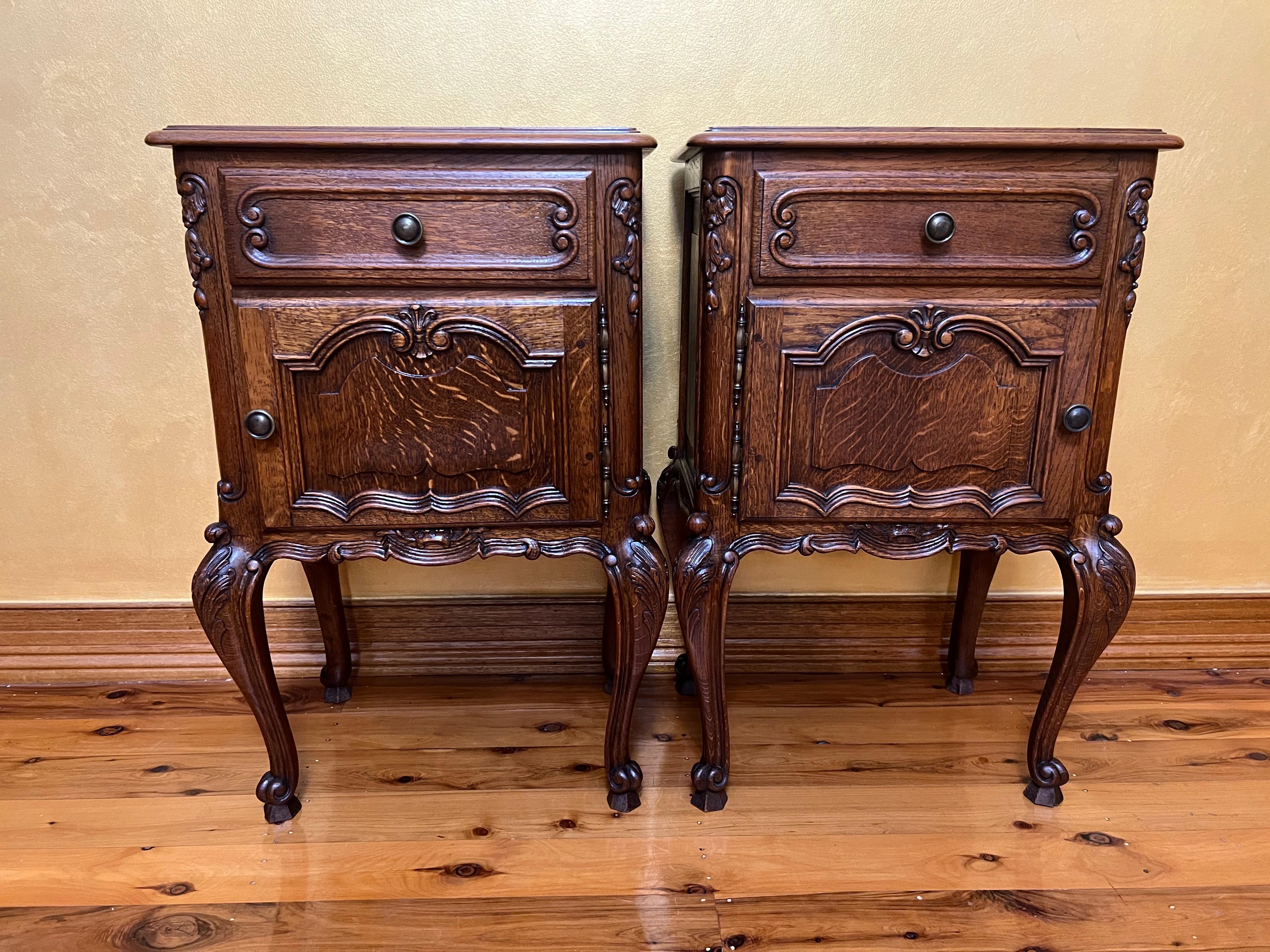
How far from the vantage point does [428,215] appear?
1094 millimetres

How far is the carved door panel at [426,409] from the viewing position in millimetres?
1123

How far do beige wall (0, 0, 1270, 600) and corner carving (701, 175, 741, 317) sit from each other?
0.48m

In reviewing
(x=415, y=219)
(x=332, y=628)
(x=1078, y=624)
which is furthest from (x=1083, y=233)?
(x=332, y=628)

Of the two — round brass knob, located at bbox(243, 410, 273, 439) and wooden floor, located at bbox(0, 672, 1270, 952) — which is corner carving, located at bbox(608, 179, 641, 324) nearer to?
round brass knob, located at bbox(243, 410, 273, 439)

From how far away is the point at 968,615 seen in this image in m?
1.71

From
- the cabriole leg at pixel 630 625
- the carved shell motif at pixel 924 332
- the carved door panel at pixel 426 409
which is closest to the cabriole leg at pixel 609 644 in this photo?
the cabriole leg at pixel 630 625

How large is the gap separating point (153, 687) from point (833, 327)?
1.59m

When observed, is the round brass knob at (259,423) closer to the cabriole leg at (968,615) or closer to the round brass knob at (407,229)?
the round brass knob at (407,229)

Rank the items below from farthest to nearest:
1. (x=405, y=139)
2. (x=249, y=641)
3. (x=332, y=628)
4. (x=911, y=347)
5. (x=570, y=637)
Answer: (x=570, y=637)
(x=332, y=628)
(x=249, y=641)
(x=911, y=347)
(x=405, y=139)

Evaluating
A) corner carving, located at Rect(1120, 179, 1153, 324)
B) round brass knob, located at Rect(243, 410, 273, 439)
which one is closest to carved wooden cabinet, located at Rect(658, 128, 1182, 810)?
corner carving, located at Rect(1120, 179, 1153, 324)

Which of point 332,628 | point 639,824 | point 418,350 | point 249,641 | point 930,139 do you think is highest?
point 930,139

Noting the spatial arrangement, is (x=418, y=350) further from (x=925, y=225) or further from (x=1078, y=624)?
(x=1078, y=624)

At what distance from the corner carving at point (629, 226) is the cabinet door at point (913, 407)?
17 cm

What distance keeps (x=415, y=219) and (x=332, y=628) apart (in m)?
0.94
